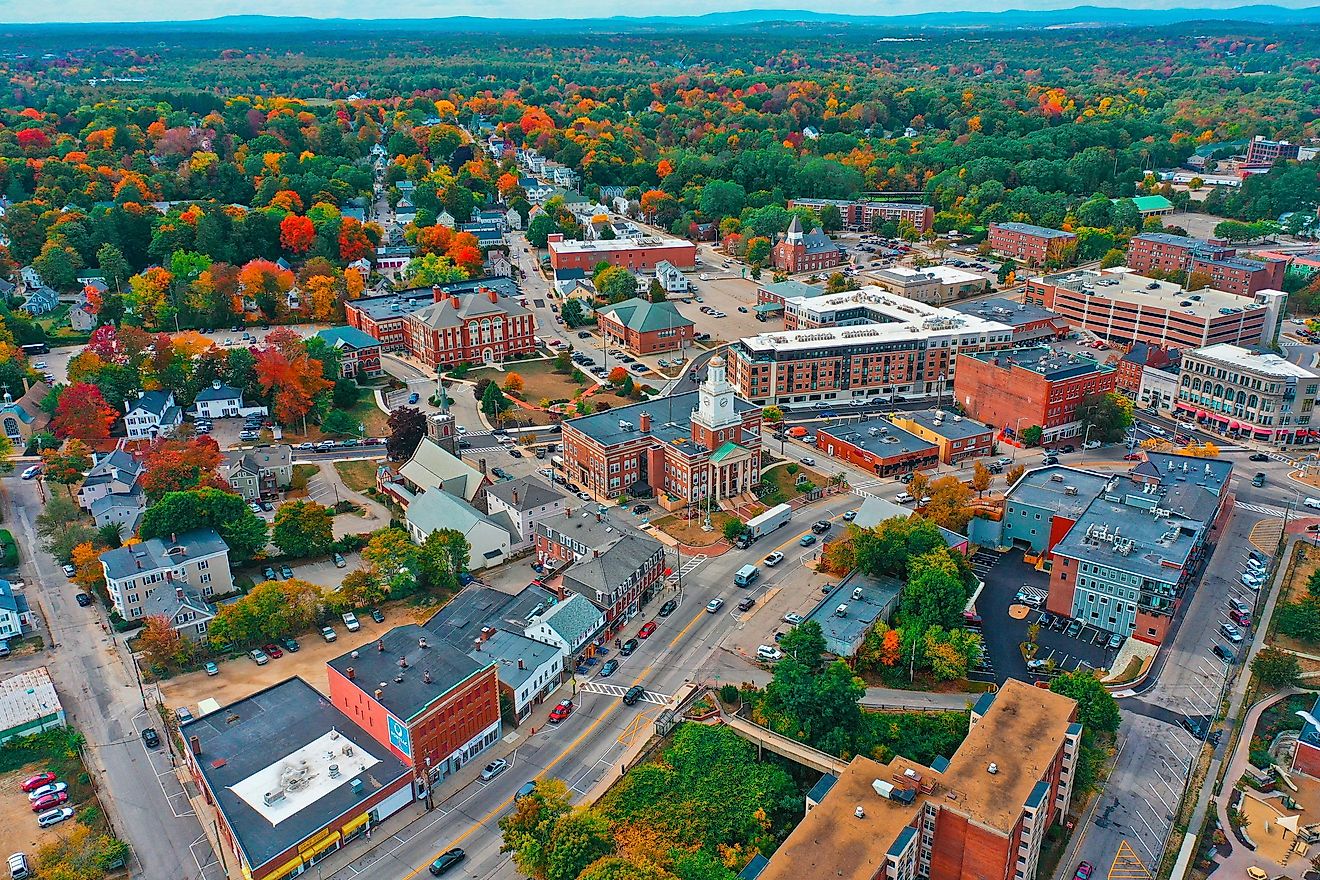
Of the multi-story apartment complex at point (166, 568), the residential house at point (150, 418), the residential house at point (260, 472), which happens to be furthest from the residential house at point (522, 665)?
the residential house at point (150, 418)

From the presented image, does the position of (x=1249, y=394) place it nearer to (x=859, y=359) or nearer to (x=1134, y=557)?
(x=859, y=359)

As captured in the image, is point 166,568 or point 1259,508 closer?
point 166,568

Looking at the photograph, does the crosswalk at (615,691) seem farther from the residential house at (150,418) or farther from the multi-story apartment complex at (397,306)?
the multi-story apartment complex at (397,306)

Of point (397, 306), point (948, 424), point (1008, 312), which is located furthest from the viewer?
point (397, 306)

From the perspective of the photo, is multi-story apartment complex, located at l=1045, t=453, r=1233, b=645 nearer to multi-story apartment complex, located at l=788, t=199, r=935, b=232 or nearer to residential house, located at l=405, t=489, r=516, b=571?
residential house, located at l=405, t=489, r=516, b=571

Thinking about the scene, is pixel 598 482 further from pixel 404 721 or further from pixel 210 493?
pixel 404 721

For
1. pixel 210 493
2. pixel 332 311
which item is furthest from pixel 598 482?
pixel 332 311

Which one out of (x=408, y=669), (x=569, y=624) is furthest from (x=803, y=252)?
(x=408, y=669)

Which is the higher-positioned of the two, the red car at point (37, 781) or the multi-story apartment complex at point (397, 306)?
the multi-story apartment complex at point (397, 306)

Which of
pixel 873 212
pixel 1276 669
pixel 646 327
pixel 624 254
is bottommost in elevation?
pixel 1276 669
